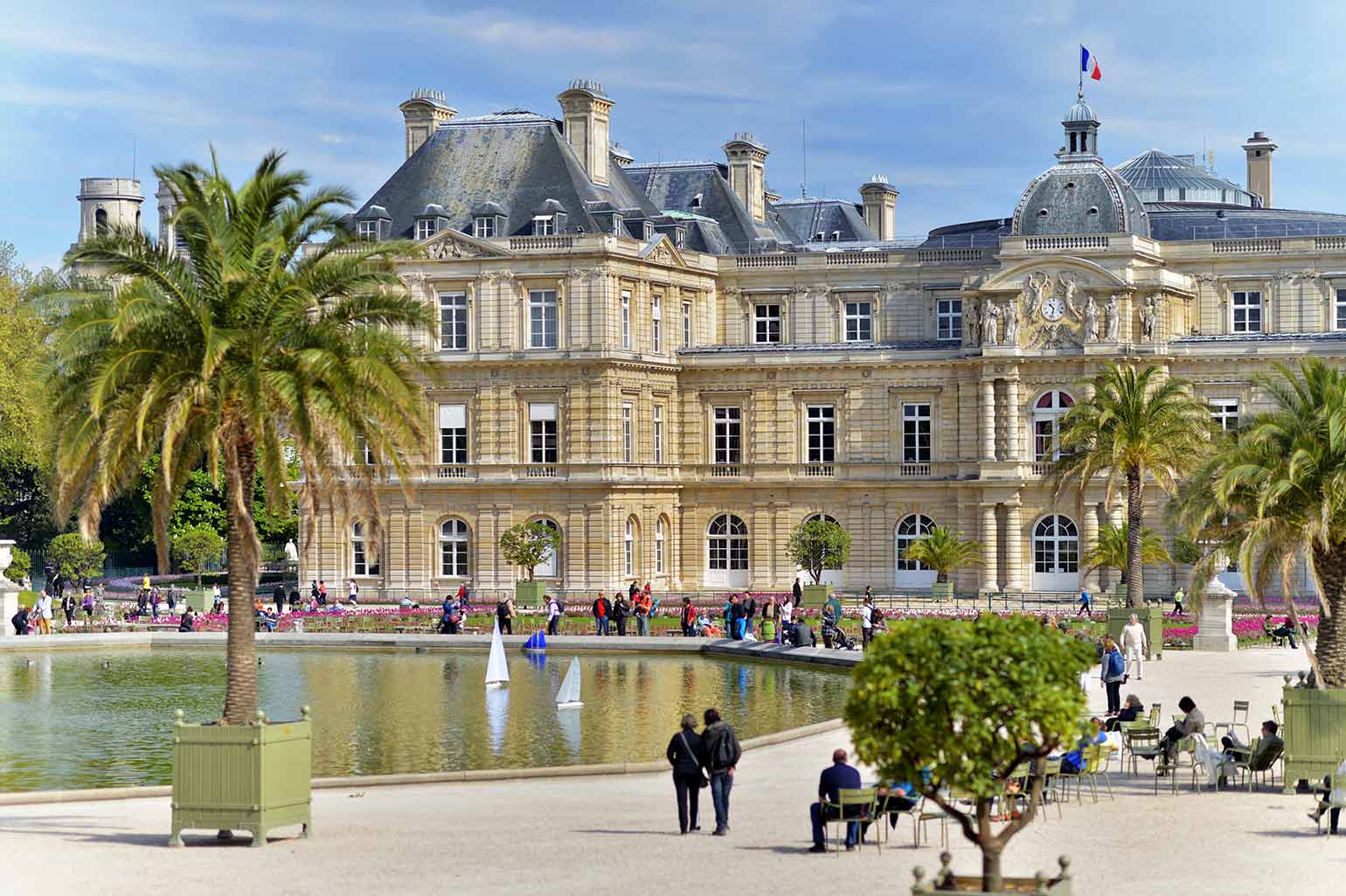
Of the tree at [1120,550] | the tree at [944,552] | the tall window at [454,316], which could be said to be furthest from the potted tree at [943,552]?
the tall window at [454,316]

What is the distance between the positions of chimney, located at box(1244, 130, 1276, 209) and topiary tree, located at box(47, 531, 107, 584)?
51832mm

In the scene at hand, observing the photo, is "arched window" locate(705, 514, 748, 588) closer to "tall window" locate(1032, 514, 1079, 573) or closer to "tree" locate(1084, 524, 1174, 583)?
"tall window" locate(1032, 514, 1079, 573)

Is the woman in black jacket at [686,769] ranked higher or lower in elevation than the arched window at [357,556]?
lower

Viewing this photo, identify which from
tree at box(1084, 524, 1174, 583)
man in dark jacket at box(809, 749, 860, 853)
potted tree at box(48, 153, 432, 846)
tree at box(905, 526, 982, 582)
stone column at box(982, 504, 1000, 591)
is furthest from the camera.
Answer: stone column at box(982, 504, 1000, 591)

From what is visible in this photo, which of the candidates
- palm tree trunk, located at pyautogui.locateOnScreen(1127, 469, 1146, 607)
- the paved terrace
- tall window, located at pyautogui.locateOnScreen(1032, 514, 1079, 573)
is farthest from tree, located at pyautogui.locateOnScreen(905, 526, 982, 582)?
the paved terrace

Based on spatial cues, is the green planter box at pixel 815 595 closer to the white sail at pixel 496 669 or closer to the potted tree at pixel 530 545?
the potted tree at pixel 530 545

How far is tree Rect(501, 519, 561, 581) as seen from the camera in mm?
73250

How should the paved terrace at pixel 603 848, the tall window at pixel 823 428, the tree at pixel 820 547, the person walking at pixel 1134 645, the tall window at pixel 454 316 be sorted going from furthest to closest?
the tall window at pixel 823 428 → the tall window at pixel 454 316 → the tree at pixel 820 547 → the person walking at pixel 1134 645 → the paved terrace at pixel 603 848

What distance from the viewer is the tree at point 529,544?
73250 millimetres

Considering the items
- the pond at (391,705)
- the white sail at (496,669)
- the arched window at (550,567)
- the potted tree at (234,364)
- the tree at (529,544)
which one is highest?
the potted tree at (234,364)

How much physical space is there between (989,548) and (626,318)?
1493 centimetres

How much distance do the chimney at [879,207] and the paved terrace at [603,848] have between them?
71000 millimetres

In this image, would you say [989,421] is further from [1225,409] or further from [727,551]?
[727,551]

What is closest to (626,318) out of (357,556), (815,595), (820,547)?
(820,547)
